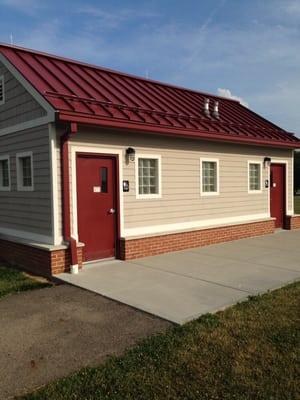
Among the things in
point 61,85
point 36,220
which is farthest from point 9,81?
point 36,220

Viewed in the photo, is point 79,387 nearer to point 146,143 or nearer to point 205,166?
point 146,143

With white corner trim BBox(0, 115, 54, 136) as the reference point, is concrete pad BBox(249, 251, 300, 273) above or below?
below

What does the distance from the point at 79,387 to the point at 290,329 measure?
245 cm

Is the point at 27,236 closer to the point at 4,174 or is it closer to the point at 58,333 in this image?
the point at 4,174

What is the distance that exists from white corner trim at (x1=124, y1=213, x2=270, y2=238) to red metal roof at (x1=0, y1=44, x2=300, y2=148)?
2.17 m

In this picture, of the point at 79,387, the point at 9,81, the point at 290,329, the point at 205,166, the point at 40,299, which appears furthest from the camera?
the point at 205,166

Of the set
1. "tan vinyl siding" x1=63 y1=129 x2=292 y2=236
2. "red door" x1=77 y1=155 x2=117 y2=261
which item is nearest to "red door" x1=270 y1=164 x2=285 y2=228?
"tan vinyl siding" x1=63 y1=129 x2=292 y2=236

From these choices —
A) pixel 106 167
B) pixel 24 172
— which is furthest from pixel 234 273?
pixel 24 172

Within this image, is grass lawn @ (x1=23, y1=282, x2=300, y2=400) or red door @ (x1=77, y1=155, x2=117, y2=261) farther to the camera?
red door @ (x1=77, y1=155, x2=117, y2=261)

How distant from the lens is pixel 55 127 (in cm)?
778

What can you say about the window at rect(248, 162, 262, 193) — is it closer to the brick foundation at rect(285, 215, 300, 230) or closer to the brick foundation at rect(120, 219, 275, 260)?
the brick foundation at rect(120, 219, 275, 260)

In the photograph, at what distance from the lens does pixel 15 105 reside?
8875mm

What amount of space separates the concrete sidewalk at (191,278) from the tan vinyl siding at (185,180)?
1.02 meters

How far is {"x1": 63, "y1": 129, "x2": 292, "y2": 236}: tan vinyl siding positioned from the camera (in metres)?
9.11
